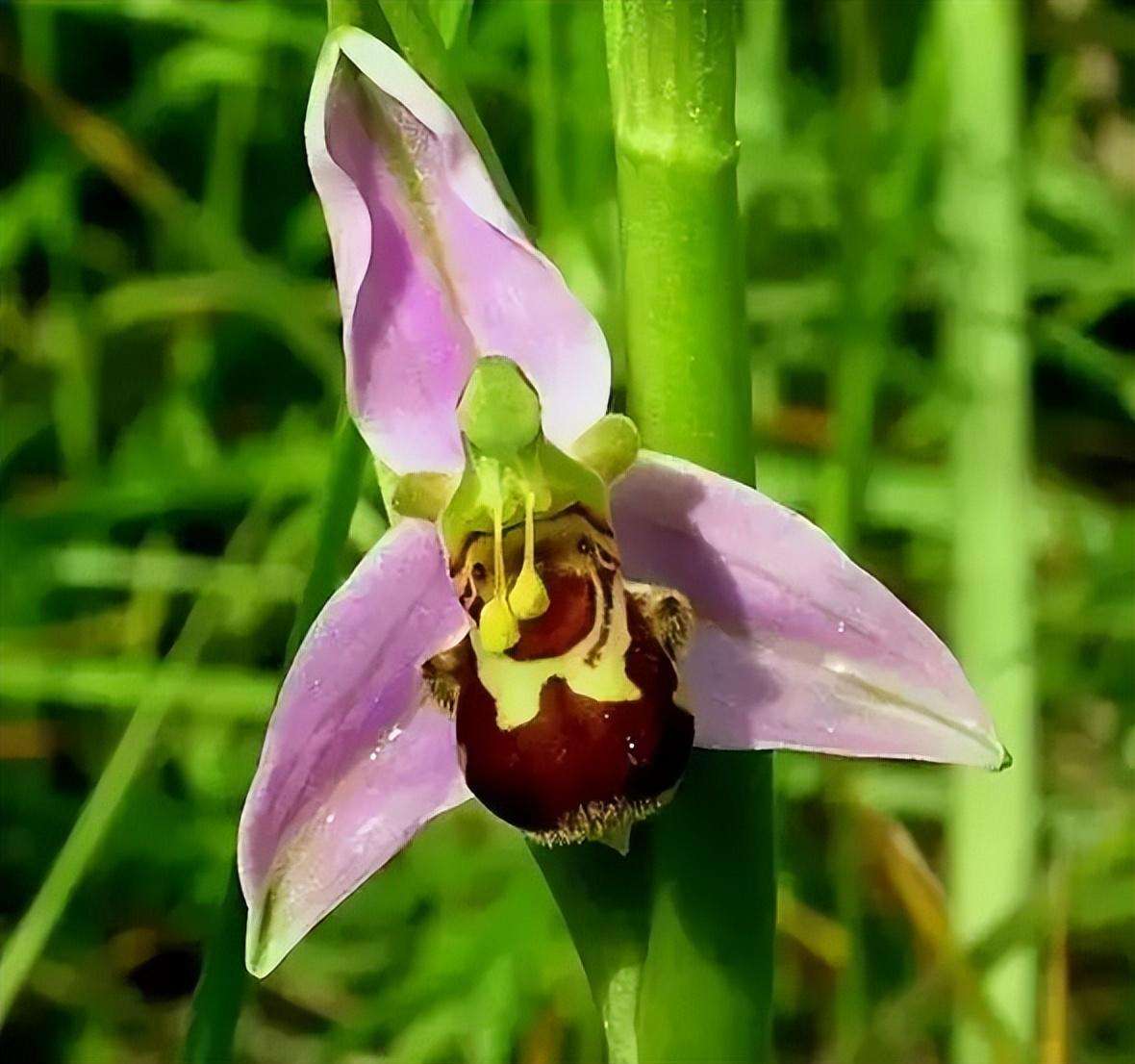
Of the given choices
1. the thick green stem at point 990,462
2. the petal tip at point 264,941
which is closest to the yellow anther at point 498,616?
the petal tip at point 264,941

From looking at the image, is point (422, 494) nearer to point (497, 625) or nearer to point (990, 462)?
point (497, 625)

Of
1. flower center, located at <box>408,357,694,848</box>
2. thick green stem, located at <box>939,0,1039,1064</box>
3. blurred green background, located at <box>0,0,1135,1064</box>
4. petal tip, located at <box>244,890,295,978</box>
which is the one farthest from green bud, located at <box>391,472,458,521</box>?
thick green stem, located at <box>939,0,1039,1064</box>

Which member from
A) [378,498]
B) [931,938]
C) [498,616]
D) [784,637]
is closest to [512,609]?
[498,616]

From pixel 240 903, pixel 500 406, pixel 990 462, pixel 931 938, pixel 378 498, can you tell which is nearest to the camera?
pixel 500 406

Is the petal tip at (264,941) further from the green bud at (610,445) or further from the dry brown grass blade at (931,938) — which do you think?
the dry brown grass blade at (931,938)

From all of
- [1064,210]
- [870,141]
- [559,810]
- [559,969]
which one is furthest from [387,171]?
[1064,210]

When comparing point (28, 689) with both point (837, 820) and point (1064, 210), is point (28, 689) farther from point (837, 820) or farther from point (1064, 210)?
point (1064, 210)

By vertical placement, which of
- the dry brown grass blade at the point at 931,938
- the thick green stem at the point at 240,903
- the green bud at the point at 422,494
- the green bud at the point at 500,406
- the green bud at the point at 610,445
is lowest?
the dry brown grass blade at the point at 931,938
